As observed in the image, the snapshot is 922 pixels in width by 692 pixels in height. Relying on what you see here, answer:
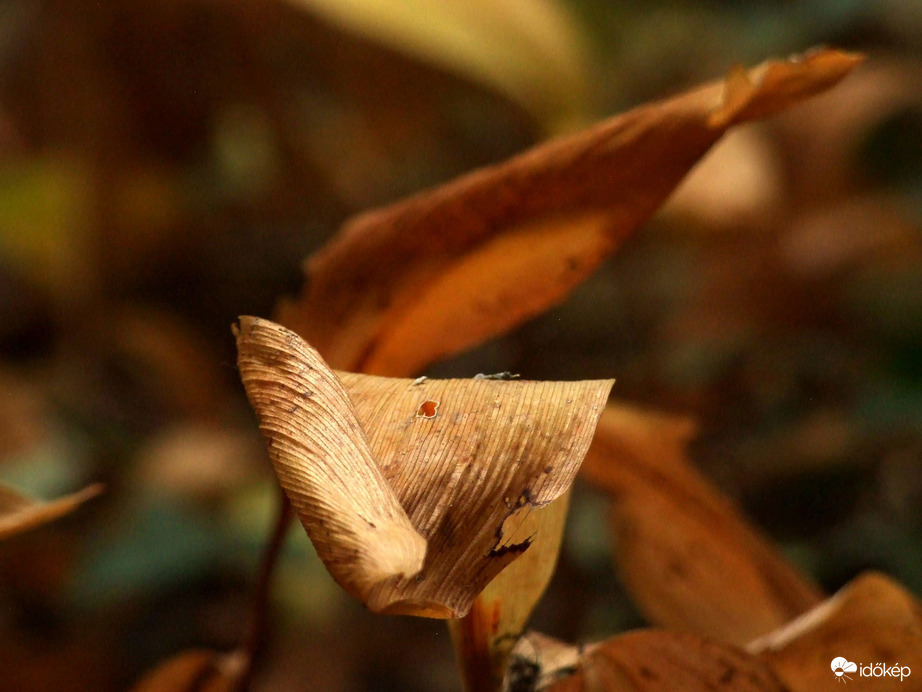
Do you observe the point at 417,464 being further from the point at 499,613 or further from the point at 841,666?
the point at 841,666

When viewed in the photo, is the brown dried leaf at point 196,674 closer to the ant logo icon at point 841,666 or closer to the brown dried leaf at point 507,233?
the brown dried leaf at point 507,233

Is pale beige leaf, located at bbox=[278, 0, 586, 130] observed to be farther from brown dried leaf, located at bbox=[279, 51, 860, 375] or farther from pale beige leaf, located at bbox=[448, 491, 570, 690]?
pale beige leaf, located at bbox=[448, 491, 570, 690]

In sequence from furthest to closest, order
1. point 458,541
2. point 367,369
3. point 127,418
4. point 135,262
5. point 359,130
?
point 359,130
point 135,262
point 127,418
point 367,369
point 458,541

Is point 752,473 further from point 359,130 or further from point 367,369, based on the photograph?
point 359,130

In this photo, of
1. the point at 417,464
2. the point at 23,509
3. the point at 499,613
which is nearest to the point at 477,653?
the point at 499,613

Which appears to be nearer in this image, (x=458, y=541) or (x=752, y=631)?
(x=458, y=541)

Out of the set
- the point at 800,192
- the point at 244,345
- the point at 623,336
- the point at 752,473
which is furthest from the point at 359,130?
the point at 244,345

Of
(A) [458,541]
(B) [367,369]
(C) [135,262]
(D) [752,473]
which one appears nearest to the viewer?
(A) [458,541]
